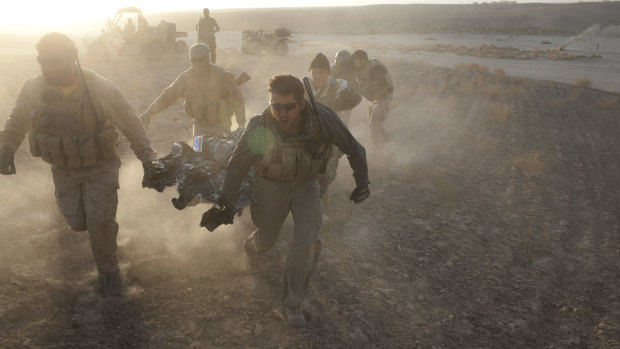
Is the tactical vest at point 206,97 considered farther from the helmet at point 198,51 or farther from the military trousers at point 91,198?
the military trousers at point 91,198

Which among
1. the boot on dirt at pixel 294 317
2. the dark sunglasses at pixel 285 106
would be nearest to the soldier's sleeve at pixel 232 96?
the dark sunglasses at pixel 285 106

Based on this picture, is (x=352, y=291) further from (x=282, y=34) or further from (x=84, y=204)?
(x=282, y=34)

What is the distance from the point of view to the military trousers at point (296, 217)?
3306 millimetres

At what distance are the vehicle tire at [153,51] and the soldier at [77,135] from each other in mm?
18987

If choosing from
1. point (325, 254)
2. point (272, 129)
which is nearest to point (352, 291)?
point (325, 254)

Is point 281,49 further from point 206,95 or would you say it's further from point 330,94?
point 206,95

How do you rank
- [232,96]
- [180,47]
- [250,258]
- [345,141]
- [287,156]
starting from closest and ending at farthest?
1. [287,156]
2. [345,141]
3. [250,258]
4. [232,96]
5. [180,47]

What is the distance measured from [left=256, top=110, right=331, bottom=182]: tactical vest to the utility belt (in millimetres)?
1273

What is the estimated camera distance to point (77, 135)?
129 inches

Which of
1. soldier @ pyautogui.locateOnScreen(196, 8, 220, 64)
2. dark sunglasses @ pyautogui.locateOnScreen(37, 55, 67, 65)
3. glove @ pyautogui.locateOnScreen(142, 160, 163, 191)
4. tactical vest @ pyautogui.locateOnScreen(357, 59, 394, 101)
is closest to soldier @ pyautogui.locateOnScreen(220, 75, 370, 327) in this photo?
glove @ pyautogui.locateOnScreen(142, 160, 163, 191)

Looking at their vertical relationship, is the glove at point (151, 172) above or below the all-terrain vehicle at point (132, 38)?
below

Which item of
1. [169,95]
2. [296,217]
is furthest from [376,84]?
[296,217]

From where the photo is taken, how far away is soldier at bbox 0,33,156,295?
319 cm

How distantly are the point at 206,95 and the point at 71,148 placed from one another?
2.22m
